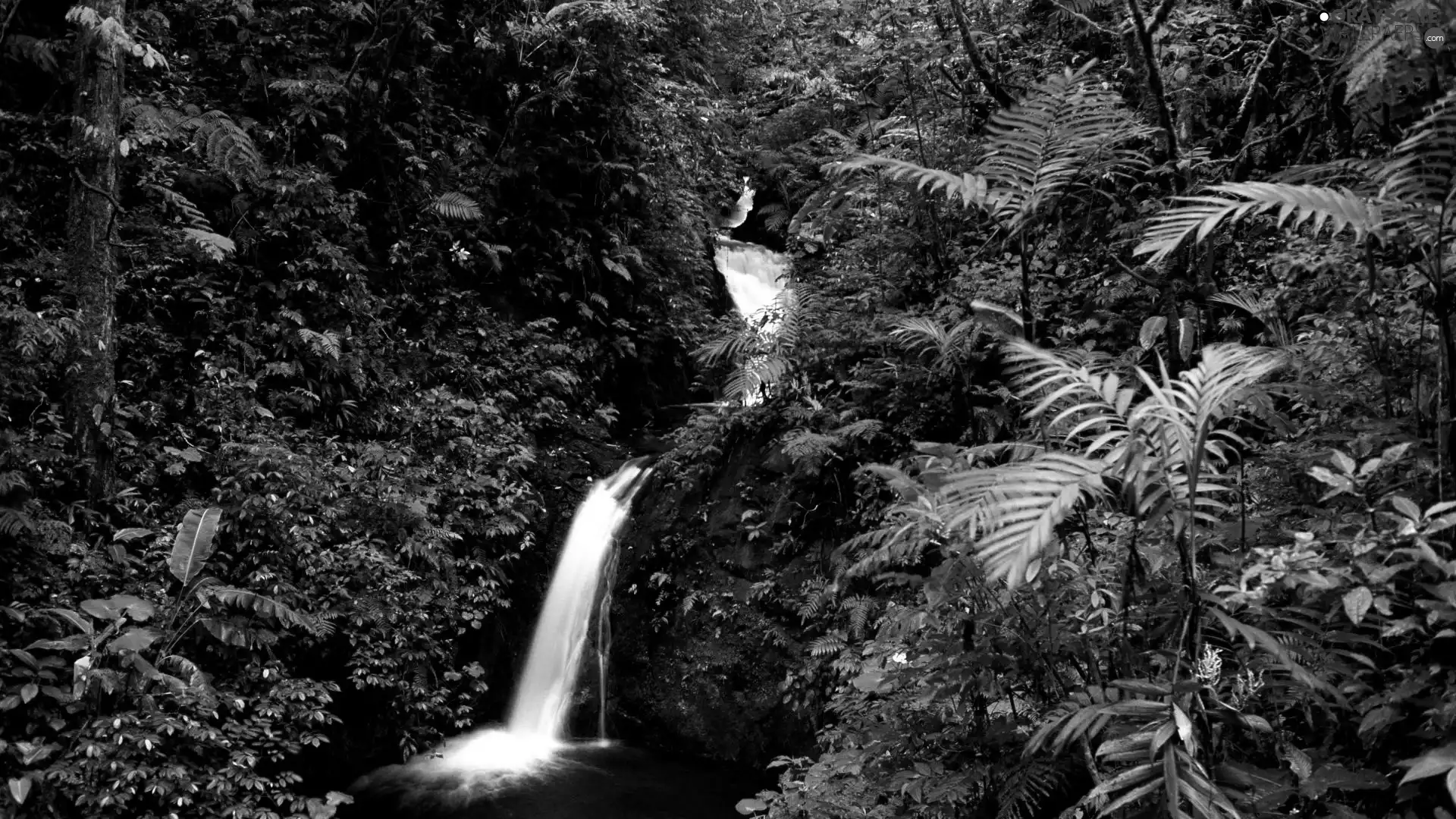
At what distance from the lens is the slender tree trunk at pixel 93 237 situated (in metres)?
6.05

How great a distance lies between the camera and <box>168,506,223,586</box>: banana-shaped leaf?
577cm

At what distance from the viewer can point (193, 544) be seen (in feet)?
19.2

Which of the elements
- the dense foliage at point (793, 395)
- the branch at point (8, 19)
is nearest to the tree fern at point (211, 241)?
the dense foliage at point (793, 395)

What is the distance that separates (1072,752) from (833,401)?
4841 millimetres

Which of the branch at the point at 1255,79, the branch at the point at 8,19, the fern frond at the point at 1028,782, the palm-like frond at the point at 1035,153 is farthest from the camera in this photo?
the branch at the point at 8,19

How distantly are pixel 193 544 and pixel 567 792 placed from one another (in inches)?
145

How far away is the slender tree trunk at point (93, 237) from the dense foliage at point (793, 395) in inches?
1.1

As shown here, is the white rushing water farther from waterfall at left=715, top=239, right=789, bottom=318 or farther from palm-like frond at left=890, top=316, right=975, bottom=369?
waterfall at left=715, top=239, right=789, bottom=318

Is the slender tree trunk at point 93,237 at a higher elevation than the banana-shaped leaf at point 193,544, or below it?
higher

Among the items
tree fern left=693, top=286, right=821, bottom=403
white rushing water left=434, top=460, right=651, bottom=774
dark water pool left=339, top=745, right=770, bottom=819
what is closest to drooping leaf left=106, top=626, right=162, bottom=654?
dark water pool left=339, top=745, right=770, bottom=819

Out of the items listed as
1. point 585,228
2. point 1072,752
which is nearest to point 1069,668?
point 1072,752

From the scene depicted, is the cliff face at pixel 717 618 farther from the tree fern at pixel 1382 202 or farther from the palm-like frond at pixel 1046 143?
the tree fern at pixel 1382 202

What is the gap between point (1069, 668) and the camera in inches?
135

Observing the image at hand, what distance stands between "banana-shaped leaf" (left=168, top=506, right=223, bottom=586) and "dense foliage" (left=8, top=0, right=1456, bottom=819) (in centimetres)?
3
